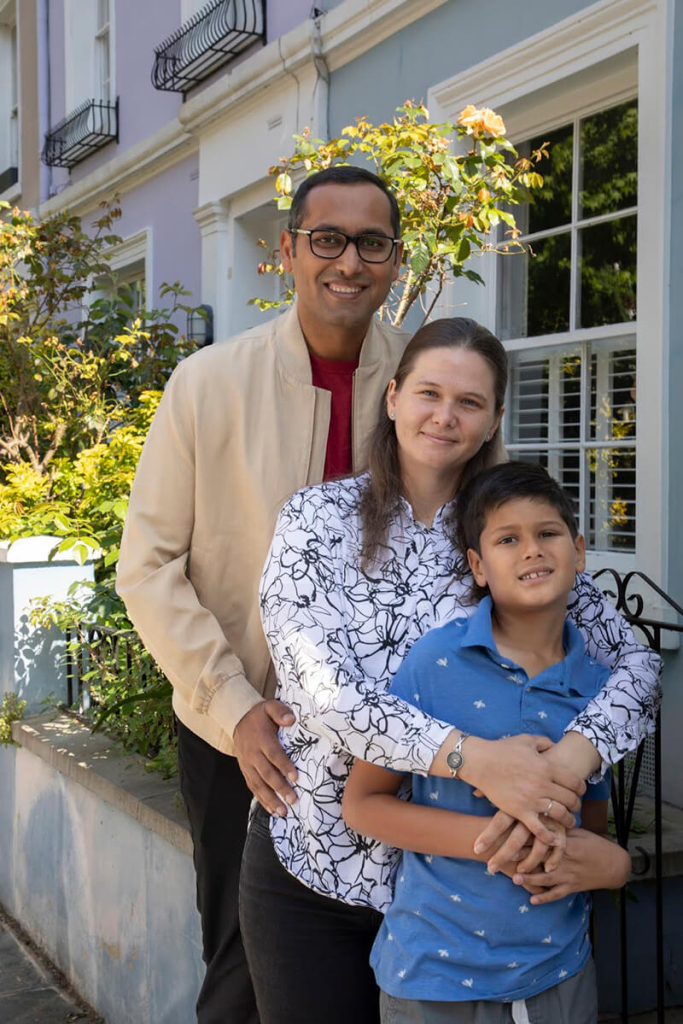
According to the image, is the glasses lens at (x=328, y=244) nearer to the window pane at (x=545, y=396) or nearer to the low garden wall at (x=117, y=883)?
the low garden wall at (x=117, y=883)

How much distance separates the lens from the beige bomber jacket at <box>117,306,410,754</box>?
2314 millimetres

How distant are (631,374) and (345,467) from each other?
265 centimetres

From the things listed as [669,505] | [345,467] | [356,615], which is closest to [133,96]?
[669,505]

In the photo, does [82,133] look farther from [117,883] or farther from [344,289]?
[344,289]

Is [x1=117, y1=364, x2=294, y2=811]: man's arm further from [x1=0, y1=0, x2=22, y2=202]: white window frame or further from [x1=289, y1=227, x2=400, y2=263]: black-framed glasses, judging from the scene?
[x1=0, y1=0, x2=22, y2=202]: white window frame

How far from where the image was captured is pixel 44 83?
1077cm

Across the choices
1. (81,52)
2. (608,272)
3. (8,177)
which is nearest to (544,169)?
(608,272)

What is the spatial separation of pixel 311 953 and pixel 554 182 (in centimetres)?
408

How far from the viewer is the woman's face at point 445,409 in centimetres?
199

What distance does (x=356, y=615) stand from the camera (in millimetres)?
1857

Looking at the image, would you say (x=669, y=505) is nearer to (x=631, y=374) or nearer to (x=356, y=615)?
(x=631, y=374)

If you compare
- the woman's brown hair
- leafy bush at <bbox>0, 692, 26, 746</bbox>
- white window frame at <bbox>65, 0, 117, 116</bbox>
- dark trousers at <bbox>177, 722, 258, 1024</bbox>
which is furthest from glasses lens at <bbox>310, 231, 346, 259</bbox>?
white window frame at <bbox>65, 0, 117, 116</bbox>

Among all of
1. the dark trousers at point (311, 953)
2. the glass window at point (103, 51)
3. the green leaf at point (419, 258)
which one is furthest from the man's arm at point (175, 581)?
the glass window at point (103, 51)

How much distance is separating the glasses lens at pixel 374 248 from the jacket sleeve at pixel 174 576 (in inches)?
18.5
